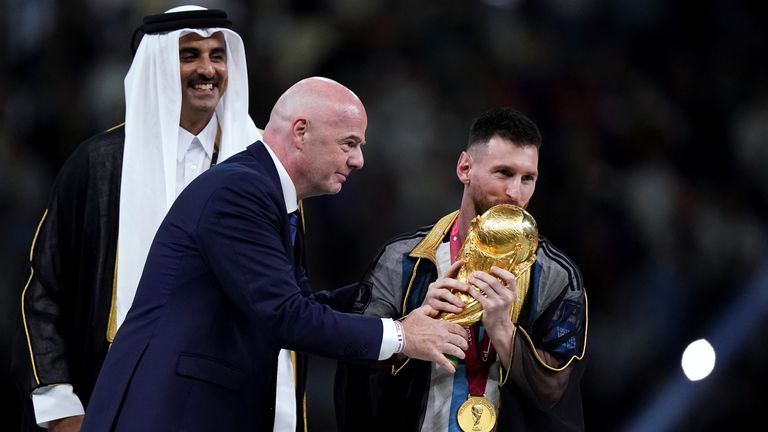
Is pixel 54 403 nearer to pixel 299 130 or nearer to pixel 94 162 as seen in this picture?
pixel 94 162

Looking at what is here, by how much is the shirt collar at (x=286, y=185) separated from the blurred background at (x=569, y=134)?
2915mm

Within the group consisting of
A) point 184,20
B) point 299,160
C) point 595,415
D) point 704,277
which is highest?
point 184,20

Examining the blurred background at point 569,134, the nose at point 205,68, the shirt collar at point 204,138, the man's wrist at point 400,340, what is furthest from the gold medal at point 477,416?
the blurred background at point 569,134

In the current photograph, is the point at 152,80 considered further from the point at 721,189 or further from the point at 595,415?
the point at 721,189

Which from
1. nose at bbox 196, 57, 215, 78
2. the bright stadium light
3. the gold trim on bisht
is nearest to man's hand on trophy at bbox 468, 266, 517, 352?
the gold trim on bisht

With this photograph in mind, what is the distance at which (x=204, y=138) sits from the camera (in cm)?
375

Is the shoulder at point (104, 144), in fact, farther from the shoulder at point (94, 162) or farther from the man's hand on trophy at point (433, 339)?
the man's hand on trophy at point (433, 339)

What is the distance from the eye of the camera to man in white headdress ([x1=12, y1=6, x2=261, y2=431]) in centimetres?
351

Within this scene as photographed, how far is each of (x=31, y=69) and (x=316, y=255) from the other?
189 centimetres

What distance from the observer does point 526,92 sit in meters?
6.79

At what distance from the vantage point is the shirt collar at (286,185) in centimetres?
312

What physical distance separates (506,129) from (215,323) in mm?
888

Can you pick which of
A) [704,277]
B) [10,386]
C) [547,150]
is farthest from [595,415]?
[10,386]

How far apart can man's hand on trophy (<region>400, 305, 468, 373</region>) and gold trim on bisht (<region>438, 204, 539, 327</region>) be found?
0.11 feet
